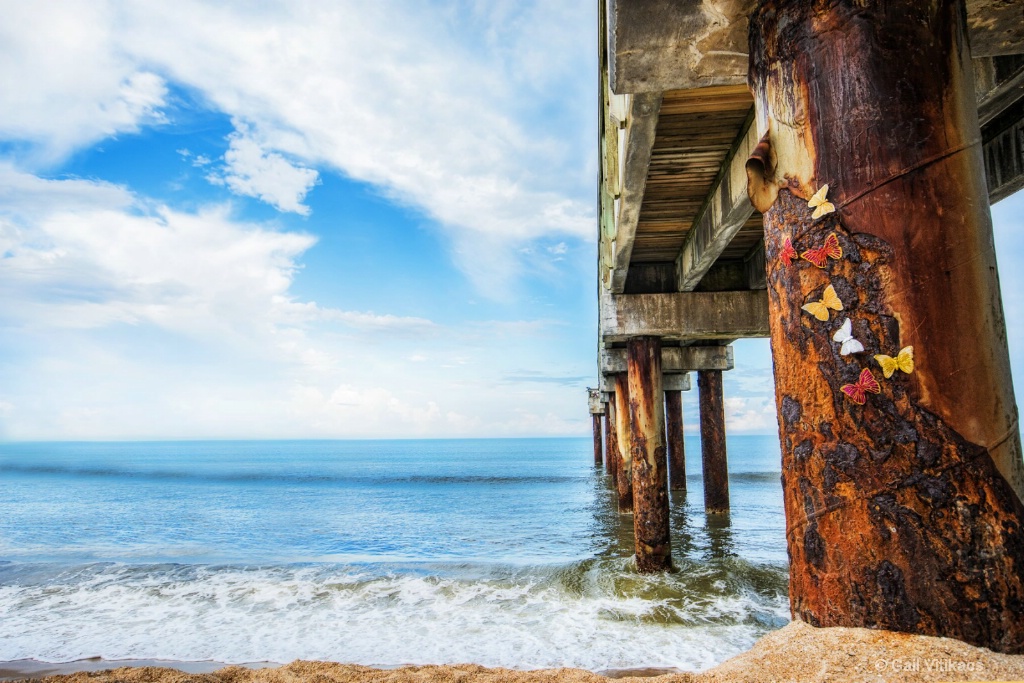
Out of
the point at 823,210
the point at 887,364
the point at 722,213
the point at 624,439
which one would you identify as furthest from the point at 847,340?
the point at 624,439

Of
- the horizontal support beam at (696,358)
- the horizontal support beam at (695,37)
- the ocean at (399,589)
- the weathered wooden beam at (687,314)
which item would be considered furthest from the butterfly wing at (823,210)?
the horizontal support beam at (696,358)

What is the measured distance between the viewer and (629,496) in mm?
16391

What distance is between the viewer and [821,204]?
1852 millimetres

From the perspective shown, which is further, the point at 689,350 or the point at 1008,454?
the point at 689,350

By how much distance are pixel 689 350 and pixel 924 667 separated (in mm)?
13361

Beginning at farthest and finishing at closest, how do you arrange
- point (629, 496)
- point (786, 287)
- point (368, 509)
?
point (368, 509), point (629, 496), point (786, 287)

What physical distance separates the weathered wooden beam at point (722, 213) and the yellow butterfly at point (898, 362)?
8.01 ft

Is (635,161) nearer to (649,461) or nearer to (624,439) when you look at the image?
(649,461)

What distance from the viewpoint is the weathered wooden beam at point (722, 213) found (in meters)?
4.84

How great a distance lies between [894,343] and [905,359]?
5 cm

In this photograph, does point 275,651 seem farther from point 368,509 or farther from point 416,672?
point 368,509

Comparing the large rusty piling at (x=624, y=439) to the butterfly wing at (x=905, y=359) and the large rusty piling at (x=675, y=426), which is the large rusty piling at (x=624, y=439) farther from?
the butterfly wing at (x=905, y=359)

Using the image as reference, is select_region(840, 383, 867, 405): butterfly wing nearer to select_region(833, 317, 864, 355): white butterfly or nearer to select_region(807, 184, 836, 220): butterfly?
select_region(833, 317, 864, 355): white butterfly

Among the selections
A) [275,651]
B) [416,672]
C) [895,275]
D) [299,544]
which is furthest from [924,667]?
[299,544]
